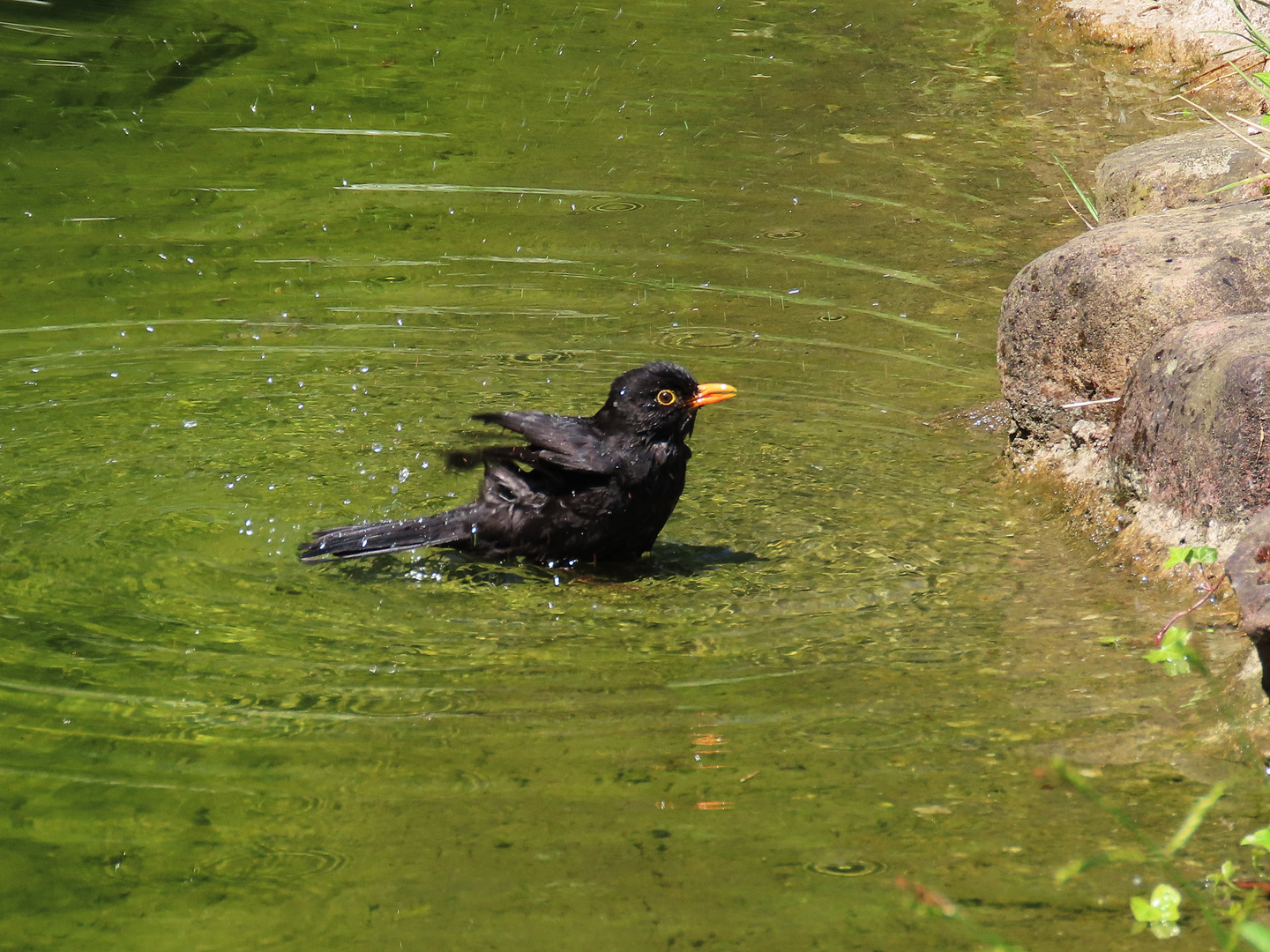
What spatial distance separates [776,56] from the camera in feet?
41.8

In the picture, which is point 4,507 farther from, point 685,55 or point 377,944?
point 685,55

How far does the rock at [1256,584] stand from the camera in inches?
153

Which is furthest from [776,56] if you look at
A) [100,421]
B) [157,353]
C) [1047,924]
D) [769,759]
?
[1047,924]

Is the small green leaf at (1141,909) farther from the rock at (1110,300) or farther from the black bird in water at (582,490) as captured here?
the rock at (1110,300)

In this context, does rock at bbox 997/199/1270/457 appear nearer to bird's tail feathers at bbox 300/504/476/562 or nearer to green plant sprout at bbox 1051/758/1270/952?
bird's tail feathers at bbox 300/504/476/562

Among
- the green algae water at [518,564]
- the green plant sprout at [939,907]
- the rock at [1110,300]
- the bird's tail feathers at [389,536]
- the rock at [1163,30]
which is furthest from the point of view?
the rock at [1163,30]

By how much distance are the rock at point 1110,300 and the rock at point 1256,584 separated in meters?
2.05

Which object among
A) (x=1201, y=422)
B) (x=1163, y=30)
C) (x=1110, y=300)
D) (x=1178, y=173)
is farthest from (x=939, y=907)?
(x=1163, y=30)

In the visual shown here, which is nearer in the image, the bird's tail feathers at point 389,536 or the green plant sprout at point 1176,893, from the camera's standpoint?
the green plant sprout at point 1176,893

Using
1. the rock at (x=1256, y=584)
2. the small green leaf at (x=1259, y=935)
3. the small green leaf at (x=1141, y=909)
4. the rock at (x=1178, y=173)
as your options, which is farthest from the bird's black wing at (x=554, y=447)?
the small green leaf at (x=1259, y=935)

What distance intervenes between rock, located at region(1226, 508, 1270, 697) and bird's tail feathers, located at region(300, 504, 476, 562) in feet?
9.57

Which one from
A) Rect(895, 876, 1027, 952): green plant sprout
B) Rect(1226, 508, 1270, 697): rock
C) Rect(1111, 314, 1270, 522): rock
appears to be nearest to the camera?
Rect(895, 876, 1027, 952): green plant sprout

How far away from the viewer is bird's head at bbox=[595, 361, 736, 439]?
585 cm

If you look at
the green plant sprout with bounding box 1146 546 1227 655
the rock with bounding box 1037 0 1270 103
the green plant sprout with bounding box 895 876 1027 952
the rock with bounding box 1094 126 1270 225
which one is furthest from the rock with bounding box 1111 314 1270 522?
the rock with bounding box 1037 0 1270 103
